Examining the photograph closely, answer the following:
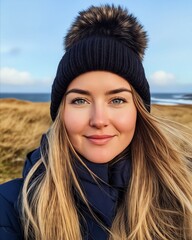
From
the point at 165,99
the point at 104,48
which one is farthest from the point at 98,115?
the point at 165,99

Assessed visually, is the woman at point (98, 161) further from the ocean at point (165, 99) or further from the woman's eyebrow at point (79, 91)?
the ocean at point (165, 99)

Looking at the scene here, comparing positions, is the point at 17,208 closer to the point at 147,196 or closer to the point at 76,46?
the point at 147,196

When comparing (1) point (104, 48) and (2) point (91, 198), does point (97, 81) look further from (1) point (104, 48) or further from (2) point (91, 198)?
(2) point (91, 198)

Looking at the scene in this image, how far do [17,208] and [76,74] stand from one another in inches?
34.4

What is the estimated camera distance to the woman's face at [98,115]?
2.31 metres

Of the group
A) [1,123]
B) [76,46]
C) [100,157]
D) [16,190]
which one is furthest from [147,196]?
[1,123]

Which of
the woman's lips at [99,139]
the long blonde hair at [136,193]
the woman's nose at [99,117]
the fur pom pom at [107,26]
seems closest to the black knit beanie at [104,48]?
the fur pom pom at [107,26]

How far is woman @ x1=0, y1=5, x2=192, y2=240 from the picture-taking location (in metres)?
2.33

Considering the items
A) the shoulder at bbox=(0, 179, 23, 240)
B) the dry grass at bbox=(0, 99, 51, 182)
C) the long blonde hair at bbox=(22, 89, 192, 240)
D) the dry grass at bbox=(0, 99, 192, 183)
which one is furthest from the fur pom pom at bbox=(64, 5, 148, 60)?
the dry grass at bbox=(0, 99, 51, 182)

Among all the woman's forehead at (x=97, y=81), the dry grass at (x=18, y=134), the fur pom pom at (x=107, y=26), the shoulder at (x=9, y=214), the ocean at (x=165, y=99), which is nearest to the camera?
the shoulder at (x=9, y=214)

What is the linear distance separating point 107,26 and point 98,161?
87cm

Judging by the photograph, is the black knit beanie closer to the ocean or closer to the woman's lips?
the woman's lips

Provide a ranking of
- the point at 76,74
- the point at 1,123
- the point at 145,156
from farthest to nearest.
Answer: the point at 1,123 → the point at 145,156 → the point at 76,74

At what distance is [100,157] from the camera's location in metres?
2.38
